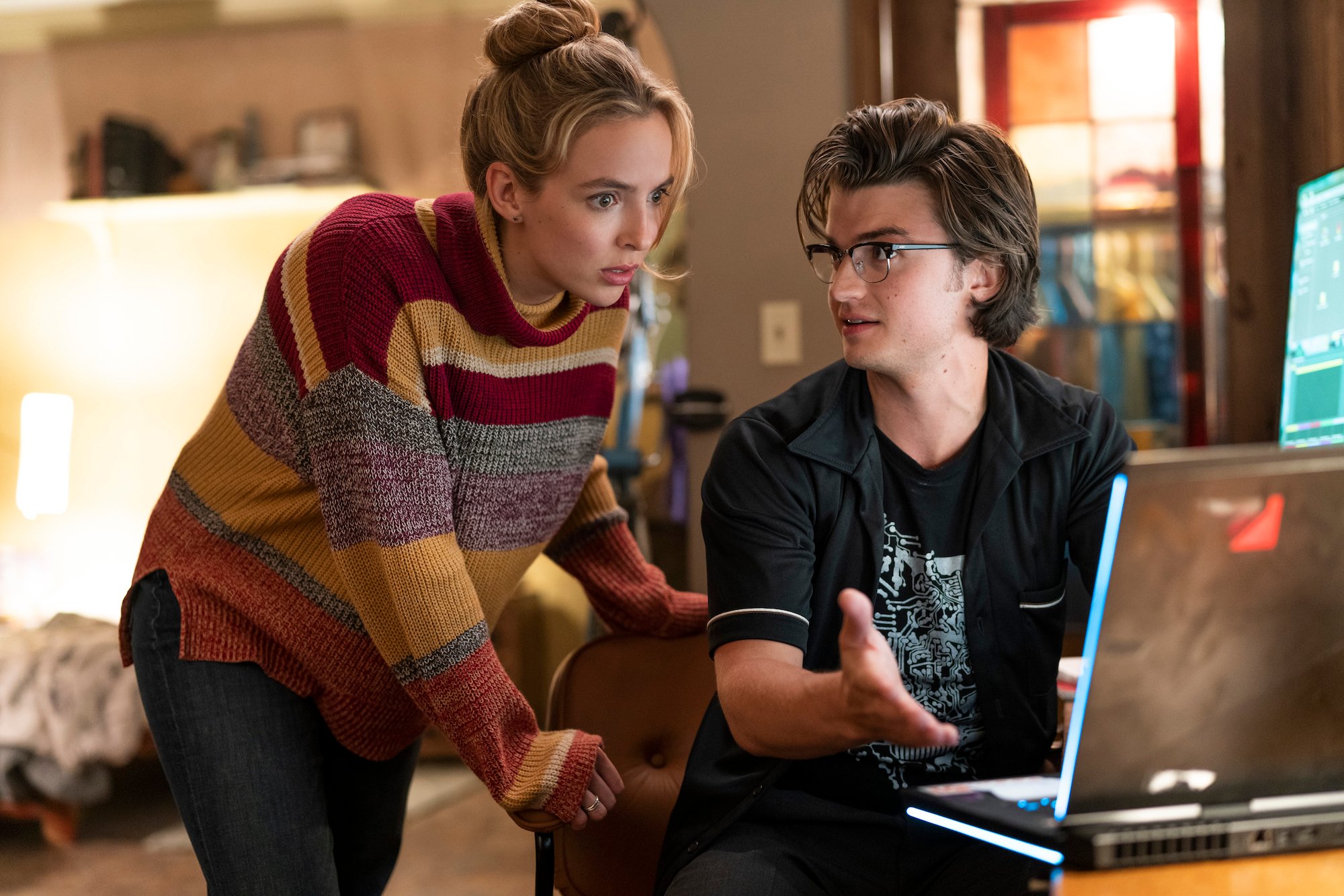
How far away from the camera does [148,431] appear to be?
364cm

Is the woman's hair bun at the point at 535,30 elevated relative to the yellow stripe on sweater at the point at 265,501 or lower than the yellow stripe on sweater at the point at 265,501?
elevated

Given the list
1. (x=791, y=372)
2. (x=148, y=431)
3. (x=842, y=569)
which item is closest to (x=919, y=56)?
(x=791, y=372)

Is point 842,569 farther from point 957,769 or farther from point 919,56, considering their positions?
point 919,56

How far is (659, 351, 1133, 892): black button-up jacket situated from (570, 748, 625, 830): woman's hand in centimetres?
8

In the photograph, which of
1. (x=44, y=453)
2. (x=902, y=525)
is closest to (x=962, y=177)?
(x=902, y=525)

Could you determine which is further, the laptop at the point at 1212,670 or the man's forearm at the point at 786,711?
the man's forearm at the point at 786,711

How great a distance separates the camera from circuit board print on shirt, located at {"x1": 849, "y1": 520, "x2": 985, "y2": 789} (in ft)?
4.07

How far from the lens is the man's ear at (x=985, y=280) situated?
1.37 m

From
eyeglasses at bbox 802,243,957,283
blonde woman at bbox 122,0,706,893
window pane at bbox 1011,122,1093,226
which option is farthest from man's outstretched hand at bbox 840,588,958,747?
→ window pane at bbox 1011,122,1093,226

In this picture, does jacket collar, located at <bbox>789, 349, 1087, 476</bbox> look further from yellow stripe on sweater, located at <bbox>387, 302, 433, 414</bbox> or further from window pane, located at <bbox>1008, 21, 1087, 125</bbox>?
window pane, located at <bbox>1008, 21, 1087, 125</bbox>

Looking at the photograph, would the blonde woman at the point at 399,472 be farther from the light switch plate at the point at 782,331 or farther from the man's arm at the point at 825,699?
the light switch plate at the point at 782,331

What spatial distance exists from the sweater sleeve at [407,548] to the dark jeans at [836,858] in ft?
0.59

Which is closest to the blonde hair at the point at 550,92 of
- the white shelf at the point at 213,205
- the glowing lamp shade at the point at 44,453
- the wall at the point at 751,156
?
the wall at the point at 751,156

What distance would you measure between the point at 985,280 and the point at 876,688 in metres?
0.73
